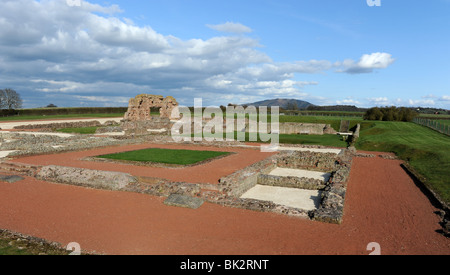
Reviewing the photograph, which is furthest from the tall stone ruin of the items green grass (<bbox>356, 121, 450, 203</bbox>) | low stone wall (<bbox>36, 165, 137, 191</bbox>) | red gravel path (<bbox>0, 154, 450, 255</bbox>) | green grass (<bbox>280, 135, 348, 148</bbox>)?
green grass (<bbox>356, 121, 450, 203</bbox>)

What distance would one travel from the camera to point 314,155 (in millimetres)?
16016

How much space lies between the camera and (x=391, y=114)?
43375 millimetres

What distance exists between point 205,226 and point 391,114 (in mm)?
46429

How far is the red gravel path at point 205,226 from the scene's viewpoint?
19.8ft

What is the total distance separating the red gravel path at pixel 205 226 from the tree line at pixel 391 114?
130 feet

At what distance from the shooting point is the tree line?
43.4m

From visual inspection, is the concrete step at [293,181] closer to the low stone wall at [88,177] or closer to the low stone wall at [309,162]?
the low stone wall at [309,162]

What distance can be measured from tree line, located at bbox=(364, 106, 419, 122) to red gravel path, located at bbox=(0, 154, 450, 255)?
39.5 m

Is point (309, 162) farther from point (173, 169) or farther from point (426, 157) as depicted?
point (173, 169)

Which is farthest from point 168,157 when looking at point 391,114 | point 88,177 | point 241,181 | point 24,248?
point 391,114

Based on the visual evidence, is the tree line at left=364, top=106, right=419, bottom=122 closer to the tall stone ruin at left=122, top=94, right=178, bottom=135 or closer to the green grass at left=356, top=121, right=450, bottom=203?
the green grass at left=356, top=121, right=450, bottom=203
